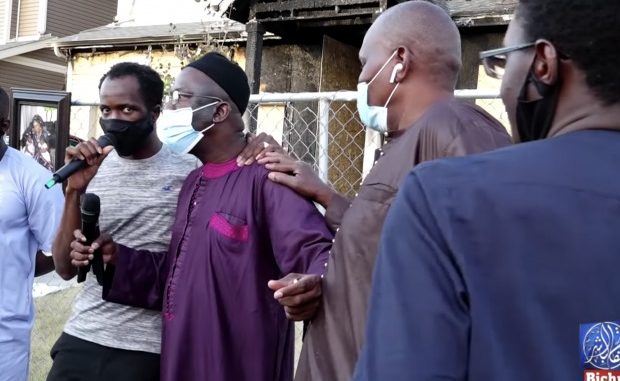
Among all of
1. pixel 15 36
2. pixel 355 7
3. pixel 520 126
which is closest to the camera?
pixel 520 126

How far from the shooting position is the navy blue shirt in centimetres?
120

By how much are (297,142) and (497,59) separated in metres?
3.95

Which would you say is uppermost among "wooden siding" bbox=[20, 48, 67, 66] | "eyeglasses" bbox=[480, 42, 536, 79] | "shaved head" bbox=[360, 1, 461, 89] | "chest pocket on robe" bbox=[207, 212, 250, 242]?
"wooden siding" bbox=[20, 48, 67, 66]

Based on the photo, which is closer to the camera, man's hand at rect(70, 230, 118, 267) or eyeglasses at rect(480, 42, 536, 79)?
eyeglasses at rect(480, 42, 536, 79)

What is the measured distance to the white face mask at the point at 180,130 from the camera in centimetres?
316

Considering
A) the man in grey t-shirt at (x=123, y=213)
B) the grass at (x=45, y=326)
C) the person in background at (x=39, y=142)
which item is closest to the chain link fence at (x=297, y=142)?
the grass at (x=45, y=326)

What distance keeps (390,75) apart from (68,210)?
155 cm

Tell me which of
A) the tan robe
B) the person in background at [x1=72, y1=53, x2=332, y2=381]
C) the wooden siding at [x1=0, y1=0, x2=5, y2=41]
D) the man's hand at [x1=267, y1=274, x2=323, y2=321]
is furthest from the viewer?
the wooden siding at [x1=0, y1=0, x2=5, y2=41]

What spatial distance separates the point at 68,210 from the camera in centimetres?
325

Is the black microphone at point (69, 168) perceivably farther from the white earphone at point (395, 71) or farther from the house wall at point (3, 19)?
the house wall at point (3, 19)

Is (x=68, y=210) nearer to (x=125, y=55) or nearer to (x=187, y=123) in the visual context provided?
(x=187, y=123)

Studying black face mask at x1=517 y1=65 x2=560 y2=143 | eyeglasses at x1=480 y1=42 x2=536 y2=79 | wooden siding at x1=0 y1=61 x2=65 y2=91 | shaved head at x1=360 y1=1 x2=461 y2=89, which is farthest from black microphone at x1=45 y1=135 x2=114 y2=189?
wooden siding at x1=0 y1=61 x2=65 y2=91

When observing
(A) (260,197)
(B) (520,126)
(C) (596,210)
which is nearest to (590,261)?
(C) (596,210)

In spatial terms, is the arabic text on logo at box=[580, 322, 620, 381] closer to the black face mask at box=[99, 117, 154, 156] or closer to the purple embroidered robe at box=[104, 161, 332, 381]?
the purple embroidered robe at box=[104, 161, 332, 381]
